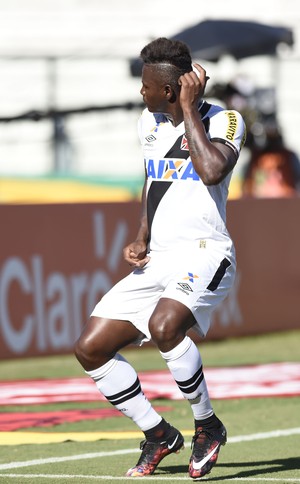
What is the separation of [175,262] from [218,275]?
0.74 feet

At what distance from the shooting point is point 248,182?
19.5 m

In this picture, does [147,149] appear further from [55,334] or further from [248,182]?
[248,182]

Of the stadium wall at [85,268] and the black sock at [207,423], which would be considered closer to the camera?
the black sock at [207,423]

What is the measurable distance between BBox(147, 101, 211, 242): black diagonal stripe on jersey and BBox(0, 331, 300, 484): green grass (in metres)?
1.34

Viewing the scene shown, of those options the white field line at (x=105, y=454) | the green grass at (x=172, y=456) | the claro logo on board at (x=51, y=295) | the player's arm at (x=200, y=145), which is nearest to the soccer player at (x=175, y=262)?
the player's arm at (x=200, y=145)

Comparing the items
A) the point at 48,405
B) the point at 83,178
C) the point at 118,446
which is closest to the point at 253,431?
the point at 118,446

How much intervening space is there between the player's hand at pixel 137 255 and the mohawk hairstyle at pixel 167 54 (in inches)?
36.5

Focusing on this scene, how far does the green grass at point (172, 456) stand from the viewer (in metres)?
7.26

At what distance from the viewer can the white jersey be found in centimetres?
716

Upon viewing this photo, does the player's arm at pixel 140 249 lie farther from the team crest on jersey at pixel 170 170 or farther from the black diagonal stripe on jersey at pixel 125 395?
the black diagonal stripe on jersey at pixel 125 395

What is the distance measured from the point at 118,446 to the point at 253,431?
1139 mm

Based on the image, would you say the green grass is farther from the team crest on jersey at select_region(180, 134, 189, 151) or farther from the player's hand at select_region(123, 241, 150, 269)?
the team crest on jersey at select_region(180, 134, 189, 151)

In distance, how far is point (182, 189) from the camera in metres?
7.20

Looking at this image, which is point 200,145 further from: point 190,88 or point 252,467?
point 252,467
